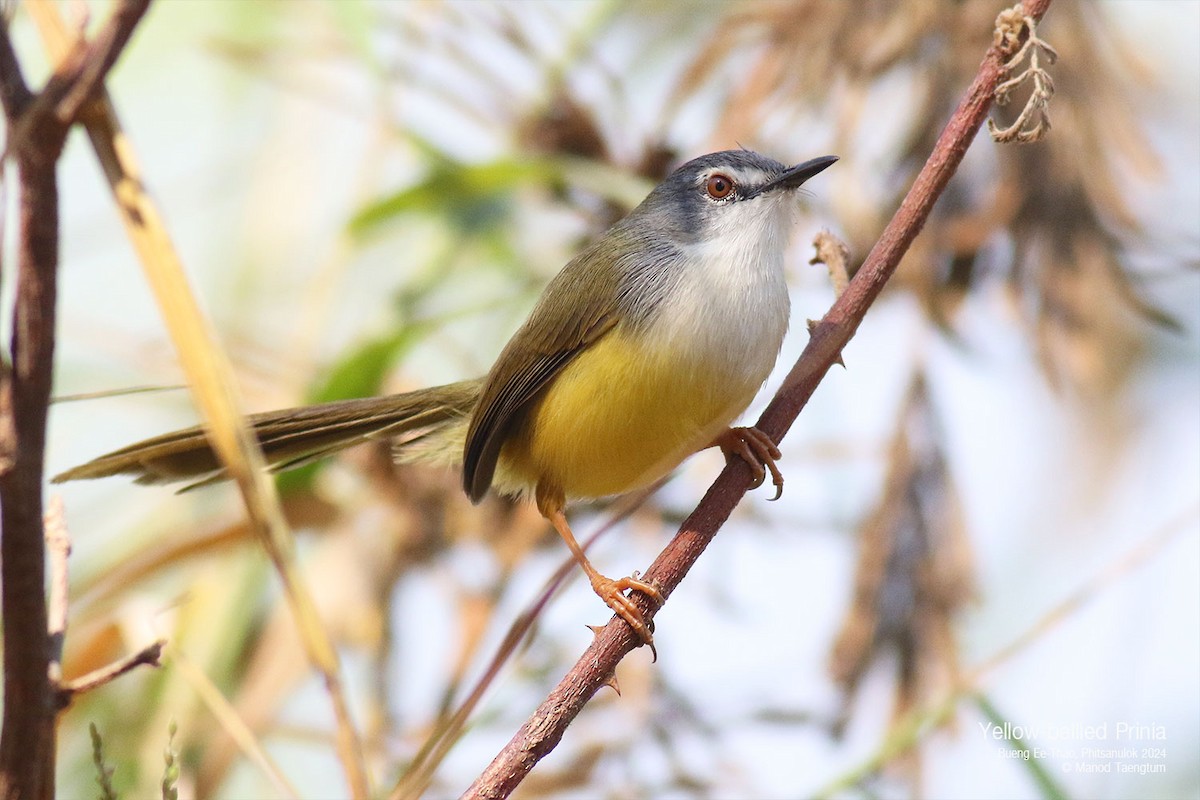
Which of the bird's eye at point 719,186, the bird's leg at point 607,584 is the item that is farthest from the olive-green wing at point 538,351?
the bird's eye at point 719,186

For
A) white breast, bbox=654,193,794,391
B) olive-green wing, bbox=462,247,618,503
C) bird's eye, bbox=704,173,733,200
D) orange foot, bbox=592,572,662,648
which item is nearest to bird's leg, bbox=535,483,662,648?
orange foot, bbox=592,572,662,648

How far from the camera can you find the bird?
8.56 feet

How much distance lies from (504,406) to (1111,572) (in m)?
1.52

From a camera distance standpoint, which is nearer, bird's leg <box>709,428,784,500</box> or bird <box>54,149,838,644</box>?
bird's leg <box>709,428,784,500</box>

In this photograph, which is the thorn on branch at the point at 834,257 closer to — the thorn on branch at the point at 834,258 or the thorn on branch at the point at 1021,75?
the thorn on branch at the point at 834,258

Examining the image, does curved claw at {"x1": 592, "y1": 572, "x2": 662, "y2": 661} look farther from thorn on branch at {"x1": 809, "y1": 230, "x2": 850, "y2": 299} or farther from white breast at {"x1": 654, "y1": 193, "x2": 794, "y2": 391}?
thorn on branch at {"x1": 809, "y1": 230, "x2": 850, "y2": 299}

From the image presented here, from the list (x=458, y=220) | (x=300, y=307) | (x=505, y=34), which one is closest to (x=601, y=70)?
(x=505, y=34)

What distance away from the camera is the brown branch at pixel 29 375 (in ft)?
2.86

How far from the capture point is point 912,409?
145 inches

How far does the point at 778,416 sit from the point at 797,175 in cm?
118

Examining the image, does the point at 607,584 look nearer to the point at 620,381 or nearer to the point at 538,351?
the point at 620,381

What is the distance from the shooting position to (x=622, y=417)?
2715 millimetres

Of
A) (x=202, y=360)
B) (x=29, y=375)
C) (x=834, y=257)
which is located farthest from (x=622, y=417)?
(x=29, y=375)

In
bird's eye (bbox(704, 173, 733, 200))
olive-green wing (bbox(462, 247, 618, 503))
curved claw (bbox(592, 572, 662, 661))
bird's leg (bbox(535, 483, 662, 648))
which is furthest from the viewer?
bird's eye (bbox(704, 173, 733, 200))
